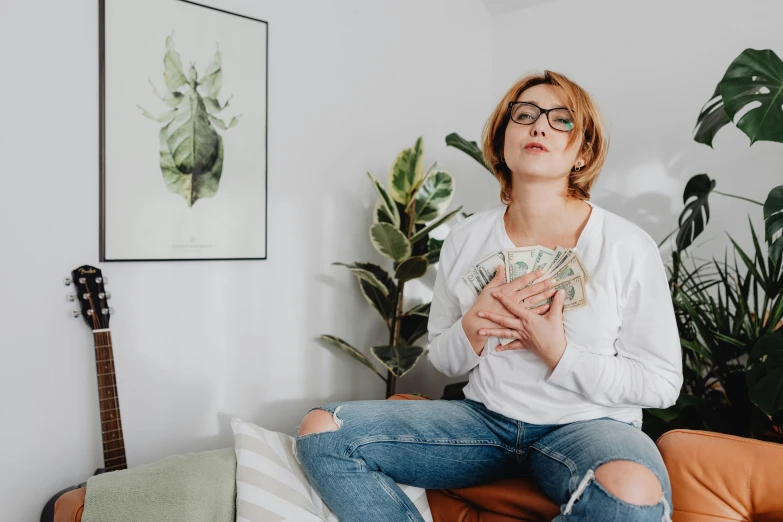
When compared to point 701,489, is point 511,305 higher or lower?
higher

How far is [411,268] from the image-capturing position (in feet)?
7.50

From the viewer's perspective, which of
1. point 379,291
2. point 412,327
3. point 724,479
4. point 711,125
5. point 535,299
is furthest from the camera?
point 412,327

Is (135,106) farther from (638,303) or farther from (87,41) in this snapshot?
(638,303)

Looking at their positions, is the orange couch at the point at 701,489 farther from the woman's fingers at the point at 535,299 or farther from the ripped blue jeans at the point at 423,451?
the woman's fingers at the point at 535,299


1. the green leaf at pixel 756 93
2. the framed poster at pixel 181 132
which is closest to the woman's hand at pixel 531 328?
the green leaf at pixel 756 93

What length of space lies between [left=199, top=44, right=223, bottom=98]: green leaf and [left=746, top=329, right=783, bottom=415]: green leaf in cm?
180

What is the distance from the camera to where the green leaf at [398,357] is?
2.19 meters

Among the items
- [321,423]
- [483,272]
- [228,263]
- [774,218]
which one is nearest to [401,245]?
[228,263]

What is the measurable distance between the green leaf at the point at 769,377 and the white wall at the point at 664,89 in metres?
0.95

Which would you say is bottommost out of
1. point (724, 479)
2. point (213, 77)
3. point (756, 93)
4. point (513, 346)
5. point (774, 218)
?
point (724, 479)

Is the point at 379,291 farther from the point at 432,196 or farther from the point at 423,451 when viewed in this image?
the point at 423,451

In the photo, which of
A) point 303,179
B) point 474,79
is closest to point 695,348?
point 303,179

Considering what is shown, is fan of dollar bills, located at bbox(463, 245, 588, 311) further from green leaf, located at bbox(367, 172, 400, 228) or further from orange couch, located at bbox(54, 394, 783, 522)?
green leaf, located at bbox(367, 172, 400, 228)

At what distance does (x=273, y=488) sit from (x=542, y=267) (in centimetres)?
86
